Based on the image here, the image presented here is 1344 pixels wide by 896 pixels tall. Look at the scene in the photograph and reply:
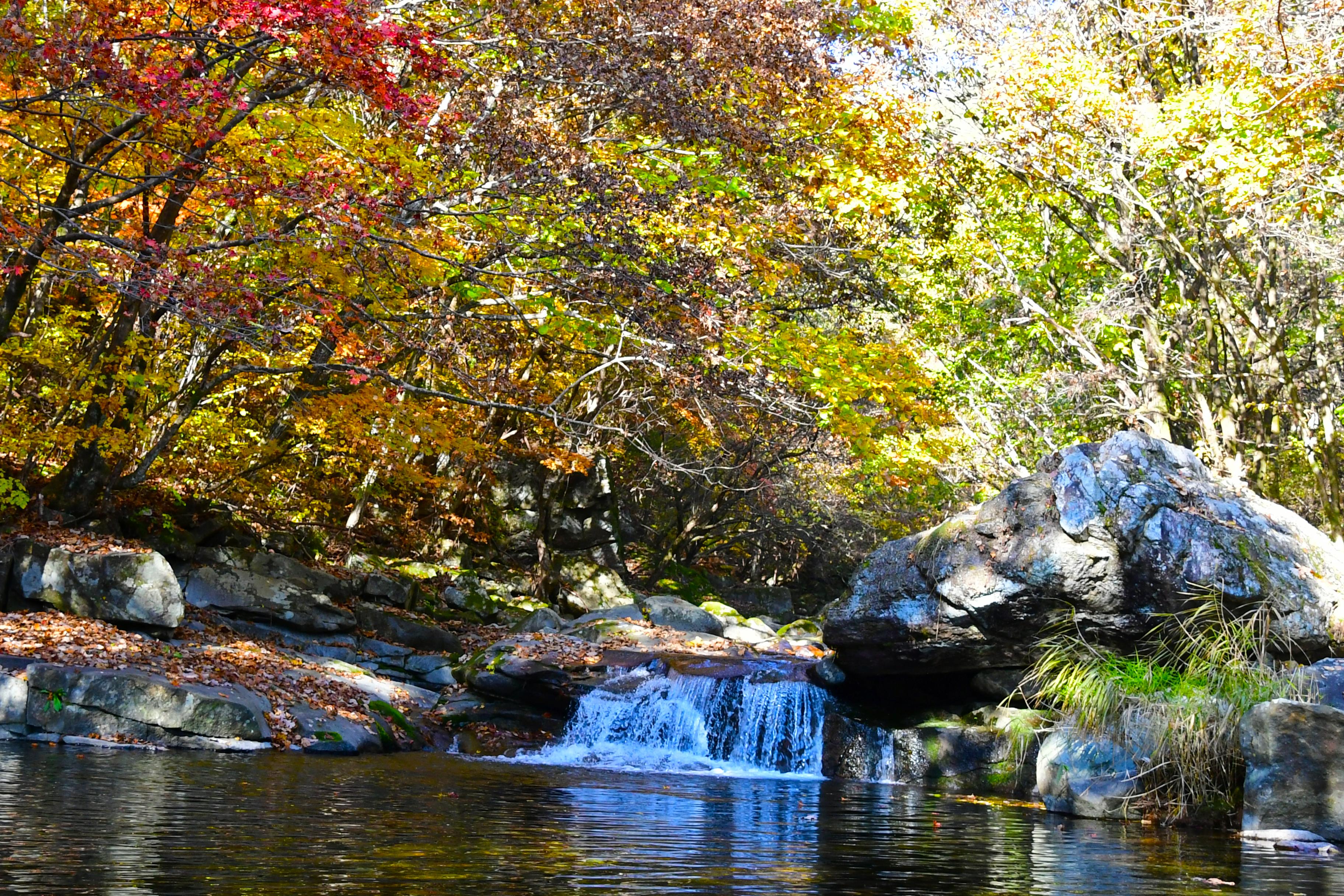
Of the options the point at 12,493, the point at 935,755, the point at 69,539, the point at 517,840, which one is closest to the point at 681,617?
the point at 935,755

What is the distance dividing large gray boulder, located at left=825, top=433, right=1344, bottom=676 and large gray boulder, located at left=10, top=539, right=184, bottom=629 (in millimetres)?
7896

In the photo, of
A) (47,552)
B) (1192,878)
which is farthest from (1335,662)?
(47,552)

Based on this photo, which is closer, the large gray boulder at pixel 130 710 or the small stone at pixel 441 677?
the large gray boulder at pixel 130 710

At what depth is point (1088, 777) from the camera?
9.11 m

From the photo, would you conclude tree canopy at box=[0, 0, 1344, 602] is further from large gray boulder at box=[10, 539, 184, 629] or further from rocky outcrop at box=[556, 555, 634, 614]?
rocky outcrop at box=[556, 555, 634, 614]

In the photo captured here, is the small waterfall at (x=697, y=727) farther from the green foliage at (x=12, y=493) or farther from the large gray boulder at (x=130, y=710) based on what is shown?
the green foliage at (x=12, y=493)

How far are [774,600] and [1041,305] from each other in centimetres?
1178

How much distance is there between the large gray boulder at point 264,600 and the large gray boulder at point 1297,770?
12854mm

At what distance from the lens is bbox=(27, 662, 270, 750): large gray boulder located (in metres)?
9.94

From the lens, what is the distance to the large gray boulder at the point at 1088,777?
8.77 metres

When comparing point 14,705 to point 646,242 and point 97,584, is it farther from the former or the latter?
point 646,242

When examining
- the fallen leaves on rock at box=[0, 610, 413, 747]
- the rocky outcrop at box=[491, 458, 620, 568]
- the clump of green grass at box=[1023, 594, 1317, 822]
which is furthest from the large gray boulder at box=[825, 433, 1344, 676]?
the rocky outcrop at box=[491, 458, 620, 568]

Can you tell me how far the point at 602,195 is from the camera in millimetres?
11781

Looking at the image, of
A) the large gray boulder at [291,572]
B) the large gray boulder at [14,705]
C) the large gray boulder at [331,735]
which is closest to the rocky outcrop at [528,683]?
the large gray boulder at [331,735]
